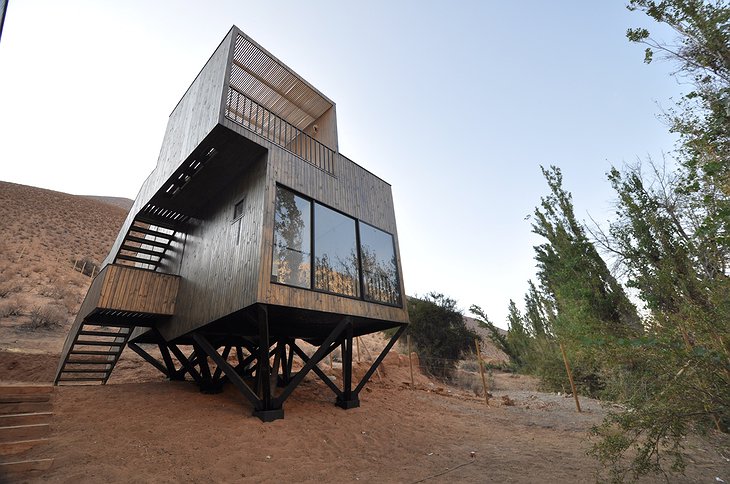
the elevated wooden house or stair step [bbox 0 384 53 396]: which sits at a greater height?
the elevated wooden house

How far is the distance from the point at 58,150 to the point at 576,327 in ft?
102

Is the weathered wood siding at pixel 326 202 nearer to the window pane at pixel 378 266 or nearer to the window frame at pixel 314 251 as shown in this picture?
the window frame at pixel 314 251

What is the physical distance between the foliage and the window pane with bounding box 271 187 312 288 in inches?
517

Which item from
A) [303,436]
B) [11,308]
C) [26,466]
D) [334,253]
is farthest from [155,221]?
[11,308]

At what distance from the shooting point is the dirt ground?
4207mm

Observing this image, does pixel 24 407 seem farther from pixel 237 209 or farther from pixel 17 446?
pixel 237 209

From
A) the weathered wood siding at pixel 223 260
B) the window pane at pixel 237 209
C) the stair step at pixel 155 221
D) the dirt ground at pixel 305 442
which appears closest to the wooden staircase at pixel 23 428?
the dirt ground at pixel 305 442

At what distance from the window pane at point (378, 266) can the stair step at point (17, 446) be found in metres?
6.09

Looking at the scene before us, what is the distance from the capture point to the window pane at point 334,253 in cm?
720

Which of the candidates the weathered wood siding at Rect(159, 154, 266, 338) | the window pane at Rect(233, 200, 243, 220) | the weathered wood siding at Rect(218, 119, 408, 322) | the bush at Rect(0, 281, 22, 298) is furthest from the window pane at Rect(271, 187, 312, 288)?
the bush at Rect(0, 281, 22, 298)

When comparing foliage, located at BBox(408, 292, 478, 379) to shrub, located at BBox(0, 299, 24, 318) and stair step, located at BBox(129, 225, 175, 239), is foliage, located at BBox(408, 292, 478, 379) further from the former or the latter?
shrub, located at BBox(0, 299, 24, 318)

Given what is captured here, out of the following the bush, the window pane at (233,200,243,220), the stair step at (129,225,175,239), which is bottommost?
the window pane at (233,200,243,220)

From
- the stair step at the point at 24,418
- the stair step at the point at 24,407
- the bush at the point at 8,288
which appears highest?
the bush at the point at 8,288

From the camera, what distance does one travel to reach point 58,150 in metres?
20.2
